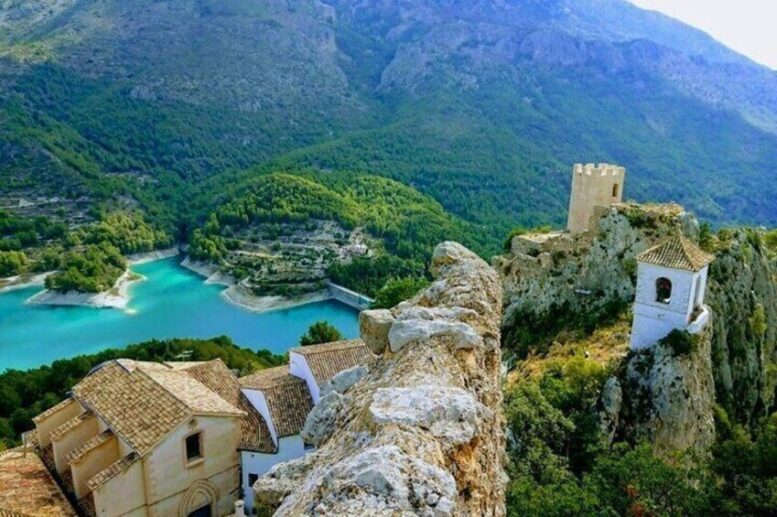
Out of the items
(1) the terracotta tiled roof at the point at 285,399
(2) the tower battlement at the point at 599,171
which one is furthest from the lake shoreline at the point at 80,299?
(2) the tower battlement at the point at 599,171

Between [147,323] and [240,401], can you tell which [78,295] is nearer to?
[147,323]

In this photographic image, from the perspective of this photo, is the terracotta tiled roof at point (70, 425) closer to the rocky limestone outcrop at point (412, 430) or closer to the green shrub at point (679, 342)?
the rocky limestone outcrop at point (412, 430)

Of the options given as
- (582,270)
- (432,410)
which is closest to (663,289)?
(582,270)

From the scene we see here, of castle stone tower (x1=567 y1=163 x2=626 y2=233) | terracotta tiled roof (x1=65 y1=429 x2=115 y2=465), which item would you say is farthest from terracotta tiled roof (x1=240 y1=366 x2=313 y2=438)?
castle stone tower (x1=567 y1=163 x2=626 y2=233)

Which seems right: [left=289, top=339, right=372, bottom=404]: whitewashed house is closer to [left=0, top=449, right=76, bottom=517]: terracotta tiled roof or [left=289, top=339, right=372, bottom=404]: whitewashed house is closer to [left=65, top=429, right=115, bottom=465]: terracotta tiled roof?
[left=65, top=429, right=115, bottom=465]: terracotta tiled roof

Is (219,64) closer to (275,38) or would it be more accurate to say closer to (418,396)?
(275,38)

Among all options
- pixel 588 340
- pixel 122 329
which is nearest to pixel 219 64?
pixel 122 329
